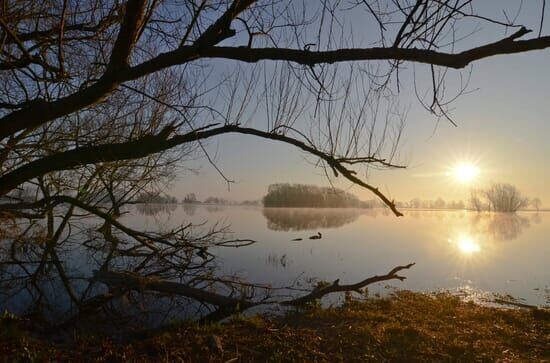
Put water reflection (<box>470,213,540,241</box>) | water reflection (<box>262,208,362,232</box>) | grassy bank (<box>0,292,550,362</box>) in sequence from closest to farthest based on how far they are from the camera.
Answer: grassy bank (<box>0,292,550,362</box>), water reflection (<box>470,213,540,241</box>), water reflection (<box>262,208,362,232</box>)

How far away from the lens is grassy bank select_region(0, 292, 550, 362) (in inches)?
142

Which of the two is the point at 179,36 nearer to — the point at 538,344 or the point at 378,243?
the point at 538,344

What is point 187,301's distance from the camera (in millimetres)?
6363

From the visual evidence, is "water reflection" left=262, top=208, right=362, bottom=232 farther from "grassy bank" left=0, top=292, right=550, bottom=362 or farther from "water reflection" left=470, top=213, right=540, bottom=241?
"grassy bank" left=0, top=292, right=550, bottom=362

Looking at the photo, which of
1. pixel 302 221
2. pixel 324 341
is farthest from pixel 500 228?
pixel 324 341

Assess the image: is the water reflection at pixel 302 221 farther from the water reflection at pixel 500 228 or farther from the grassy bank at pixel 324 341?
the grassy bank at pixel 324 341

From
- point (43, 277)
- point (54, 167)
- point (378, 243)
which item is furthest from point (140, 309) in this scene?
point (378, 243)

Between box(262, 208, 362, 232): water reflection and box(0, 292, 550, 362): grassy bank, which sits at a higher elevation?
box(0, 292, 550, 362): grassy bank

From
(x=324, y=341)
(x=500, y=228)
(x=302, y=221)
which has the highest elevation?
(x=324, y=341)

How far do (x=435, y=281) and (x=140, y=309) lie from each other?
347 inches

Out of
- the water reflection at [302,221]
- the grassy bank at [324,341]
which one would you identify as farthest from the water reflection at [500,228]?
the grassy bank at [324,341]

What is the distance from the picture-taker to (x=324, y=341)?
14.2 ft

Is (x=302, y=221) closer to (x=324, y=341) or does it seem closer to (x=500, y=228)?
(x=500, y=228)

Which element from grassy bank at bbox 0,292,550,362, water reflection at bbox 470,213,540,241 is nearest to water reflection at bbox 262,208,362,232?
water reflection at bbox 470,213,540,241
